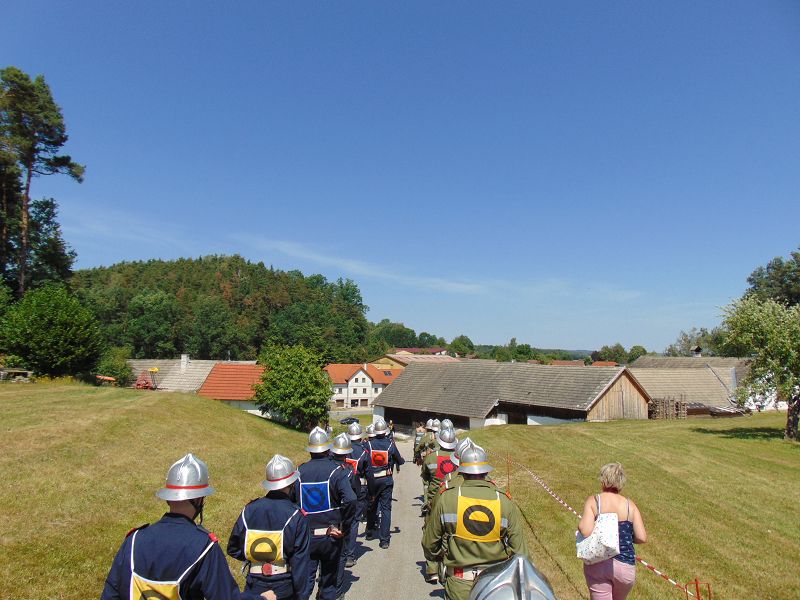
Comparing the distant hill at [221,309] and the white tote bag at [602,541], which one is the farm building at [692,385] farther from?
the distant hill at [221,309]

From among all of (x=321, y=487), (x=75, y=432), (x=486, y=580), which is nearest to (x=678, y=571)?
(x=321, y=487)

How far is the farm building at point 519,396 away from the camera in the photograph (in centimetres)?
3569

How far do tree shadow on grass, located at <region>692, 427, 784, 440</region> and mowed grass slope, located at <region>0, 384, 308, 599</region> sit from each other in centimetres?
2376

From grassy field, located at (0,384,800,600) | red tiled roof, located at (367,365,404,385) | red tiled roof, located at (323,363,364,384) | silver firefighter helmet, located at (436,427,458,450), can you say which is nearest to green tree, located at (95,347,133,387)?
grassy field, located at (0,384,800,600)

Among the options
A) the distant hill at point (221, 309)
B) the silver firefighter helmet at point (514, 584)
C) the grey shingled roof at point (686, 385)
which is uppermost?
the distant hill at point (221, 309)

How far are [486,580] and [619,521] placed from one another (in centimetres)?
385

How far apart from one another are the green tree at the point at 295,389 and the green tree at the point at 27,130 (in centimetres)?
1904

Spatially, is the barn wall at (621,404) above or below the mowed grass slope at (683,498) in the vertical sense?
above

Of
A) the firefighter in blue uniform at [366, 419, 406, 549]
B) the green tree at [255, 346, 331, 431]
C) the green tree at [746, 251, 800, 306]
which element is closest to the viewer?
the firefighter in blue uniform at [366, 419, 406, 549]

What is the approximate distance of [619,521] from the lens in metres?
5.60

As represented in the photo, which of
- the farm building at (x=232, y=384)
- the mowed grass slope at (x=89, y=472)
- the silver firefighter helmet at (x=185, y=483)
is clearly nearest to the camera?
the silver firefighter helmet at (x=185, y=483)

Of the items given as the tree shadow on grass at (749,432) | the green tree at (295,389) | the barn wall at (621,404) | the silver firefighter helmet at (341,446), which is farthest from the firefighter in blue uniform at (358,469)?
the green tree at (295,389)

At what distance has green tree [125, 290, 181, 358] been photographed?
93.3 m

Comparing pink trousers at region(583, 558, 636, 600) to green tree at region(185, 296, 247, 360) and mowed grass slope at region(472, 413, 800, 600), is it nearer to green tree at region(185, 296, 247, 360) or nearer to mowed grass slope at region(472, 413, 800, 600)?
mowed grass slope at region(472, 413, 800, 600)
